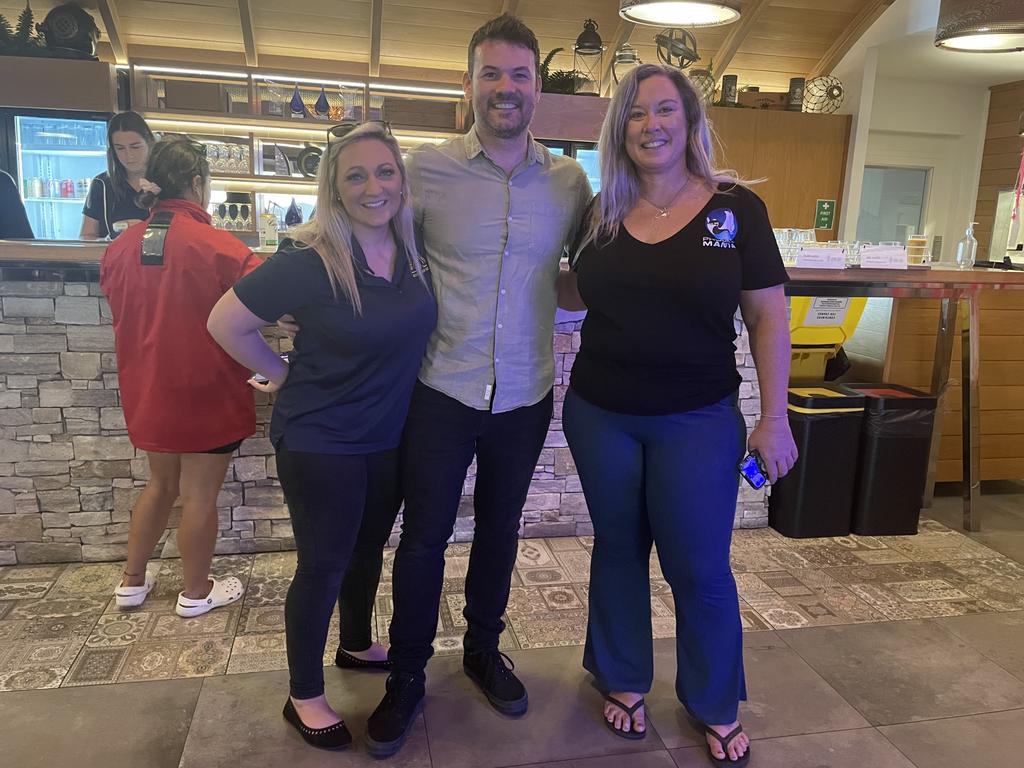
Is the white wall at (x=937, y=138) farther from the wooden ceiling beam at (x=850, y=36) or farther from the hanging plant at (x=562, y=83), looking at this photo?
the hanging plant at (x=562, y=83)

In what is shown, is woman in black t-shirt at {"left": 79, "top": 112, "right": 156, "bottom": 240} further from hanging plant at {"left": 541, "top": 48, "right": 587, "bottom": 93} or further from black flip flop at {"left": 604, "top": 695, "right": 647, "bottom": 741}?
hanging plant at {"left": 541, "top": 48, "right": 587, "bottom": 93}

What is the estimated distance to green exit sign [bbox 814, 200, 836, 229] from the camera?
605 cm

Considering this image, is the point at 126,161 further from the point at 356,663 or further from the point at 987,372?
the point at 987,372

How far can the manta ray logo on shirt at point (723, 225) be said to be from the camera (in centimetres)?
158

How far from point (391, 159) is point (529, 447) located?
0.71 meters

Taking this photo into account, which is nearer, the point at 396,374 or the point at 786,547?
the point at 396,374

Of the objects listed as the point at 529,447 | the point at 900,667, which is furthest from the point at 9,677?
the point at 900,667

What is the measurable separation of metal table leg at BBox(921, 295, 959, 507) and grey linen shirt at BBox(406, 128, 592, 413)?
7.64 feet

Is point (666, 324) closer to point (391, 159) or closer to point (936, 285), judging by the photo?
point (391, 159)

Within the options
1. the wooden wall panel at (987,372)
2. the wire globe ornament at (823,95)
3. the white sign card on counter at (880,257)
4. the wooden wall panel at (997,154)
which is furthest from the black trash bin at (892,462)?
the wooden wall panel at (997,154)

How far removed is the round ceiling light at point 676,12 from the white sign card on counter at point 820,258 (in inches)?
44.1

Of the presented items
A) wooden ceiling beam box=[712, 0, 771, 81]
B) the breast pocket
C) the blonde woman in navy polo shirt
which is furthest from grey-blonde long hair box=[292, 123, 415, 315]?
wooden ceiling beam box=[712, 0, 771, 81]

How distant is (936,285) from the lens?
3105 mm

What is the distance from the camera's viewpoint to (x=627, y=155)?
1.68 metres
